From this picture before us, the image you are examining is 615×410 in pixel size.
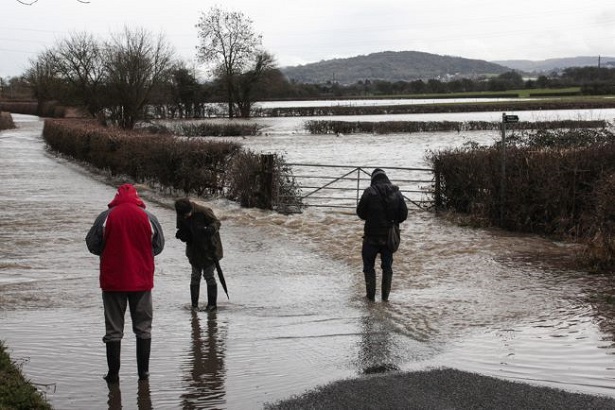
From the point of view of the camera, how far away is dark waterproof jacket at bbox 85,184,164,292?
6.50m

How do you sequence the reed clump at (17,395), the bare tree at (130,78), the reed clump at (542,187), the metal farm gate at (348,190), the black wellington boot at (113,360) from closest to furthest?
the reed clump at (17,395)
the black wellington boot at (113,360)
the reed clump at (542,187)
the metal farm gate at (348,190)
the bare tree at (130,78)

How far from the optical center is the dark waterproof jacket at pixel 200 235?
9312 mm

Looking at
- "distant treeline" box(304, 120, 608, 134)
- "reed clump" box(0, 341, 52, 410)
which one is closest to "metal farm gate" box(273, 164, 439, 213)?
"reed clump" box(0, 341, 52, 410)

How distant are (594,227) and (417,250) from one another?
3.30 m

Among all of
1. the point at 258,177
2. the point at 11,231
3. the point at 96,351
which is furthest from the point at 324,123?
the point at 96,351

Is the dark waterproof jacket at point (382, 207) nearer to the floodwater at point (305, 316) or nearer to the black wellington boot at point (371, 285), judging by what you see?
the black wellington boot at point (371, 285)

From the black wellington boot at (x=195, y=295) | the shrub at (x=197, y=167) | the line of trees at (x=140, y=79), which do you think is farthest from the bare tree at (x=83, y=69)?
the black wellington boot at (x=195, y=295)

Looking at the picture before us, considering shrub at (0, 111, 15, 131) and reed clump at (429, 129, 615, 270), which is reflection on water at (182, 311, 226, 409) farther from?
shrub at (0, 111, 15, 131)

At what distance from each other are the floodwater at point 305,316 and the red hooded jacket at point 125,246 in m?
0.98

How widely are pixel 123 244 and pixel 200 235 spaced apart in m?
2.95

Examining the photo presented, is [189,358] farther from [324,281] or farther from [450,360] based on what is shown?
[324,281]

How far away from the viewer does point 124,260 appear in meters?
6.51

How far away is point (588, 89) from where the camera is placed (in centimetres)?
10356

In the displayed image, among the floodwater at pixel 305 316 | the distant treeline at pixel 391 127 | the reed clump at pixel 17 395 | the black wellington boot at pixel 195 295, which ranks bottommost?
the floodwater at pixel 305 316
